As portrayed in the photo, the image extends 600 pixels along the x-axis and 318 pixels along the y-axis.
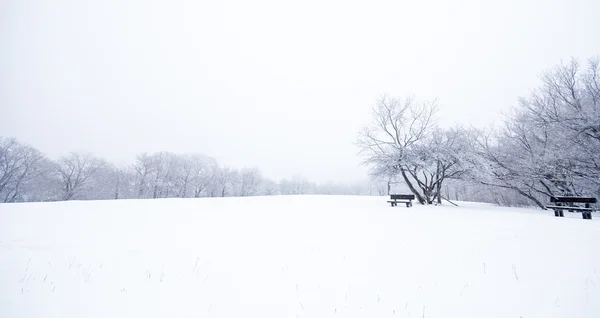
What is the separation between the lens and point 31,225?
781cm

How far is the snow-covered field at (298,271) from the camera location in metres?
3.23

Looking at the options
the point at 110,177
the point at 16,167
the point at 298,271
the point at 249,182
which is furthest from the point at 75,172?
the point at 298,271

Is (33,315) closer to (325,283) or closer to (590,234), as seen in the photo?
(325,283)

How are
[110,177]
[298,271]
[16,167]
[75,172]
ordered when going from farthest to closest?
[110,177] < [75,172] < [16,167] < [298,271]

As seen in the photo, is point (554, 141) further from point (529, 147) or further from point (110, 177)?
point (110, 177)

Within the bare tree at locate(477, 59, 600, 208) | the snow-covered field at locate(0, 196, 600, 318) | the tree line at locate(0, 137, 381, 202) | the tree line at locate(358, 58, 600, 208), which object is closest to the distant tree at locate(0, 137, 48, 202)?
the tree line at locate(0, 137, 381, 202)

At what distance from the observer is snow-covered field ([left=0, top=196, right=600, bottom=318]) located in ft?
10.6

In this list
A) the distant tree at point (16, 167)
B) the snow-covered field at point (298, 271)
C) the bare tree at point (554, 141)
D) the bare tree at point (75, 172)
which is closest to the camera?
the snow-covered field at point (298, 271)

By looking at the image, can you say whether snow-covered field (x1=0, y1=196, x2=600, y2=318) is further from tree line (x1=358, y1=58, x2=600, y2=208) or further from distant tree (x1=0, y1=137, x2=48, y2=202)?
distant tree (x1=0, y1=137, x2=48, y2=202)

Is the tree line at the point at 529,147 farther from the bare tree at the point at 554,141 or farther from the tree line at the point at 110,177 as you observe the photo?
the tree line at the point at 110,177

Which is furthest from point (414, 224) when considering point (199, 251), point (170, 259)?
point (170, 259)

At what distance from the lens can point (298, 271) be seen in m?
4.44

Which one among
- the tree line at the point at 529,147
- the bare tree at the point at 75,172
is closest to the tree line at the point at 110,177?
the bare tree at the point at 75,172

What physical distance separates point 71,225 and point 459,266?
41.1 ft
